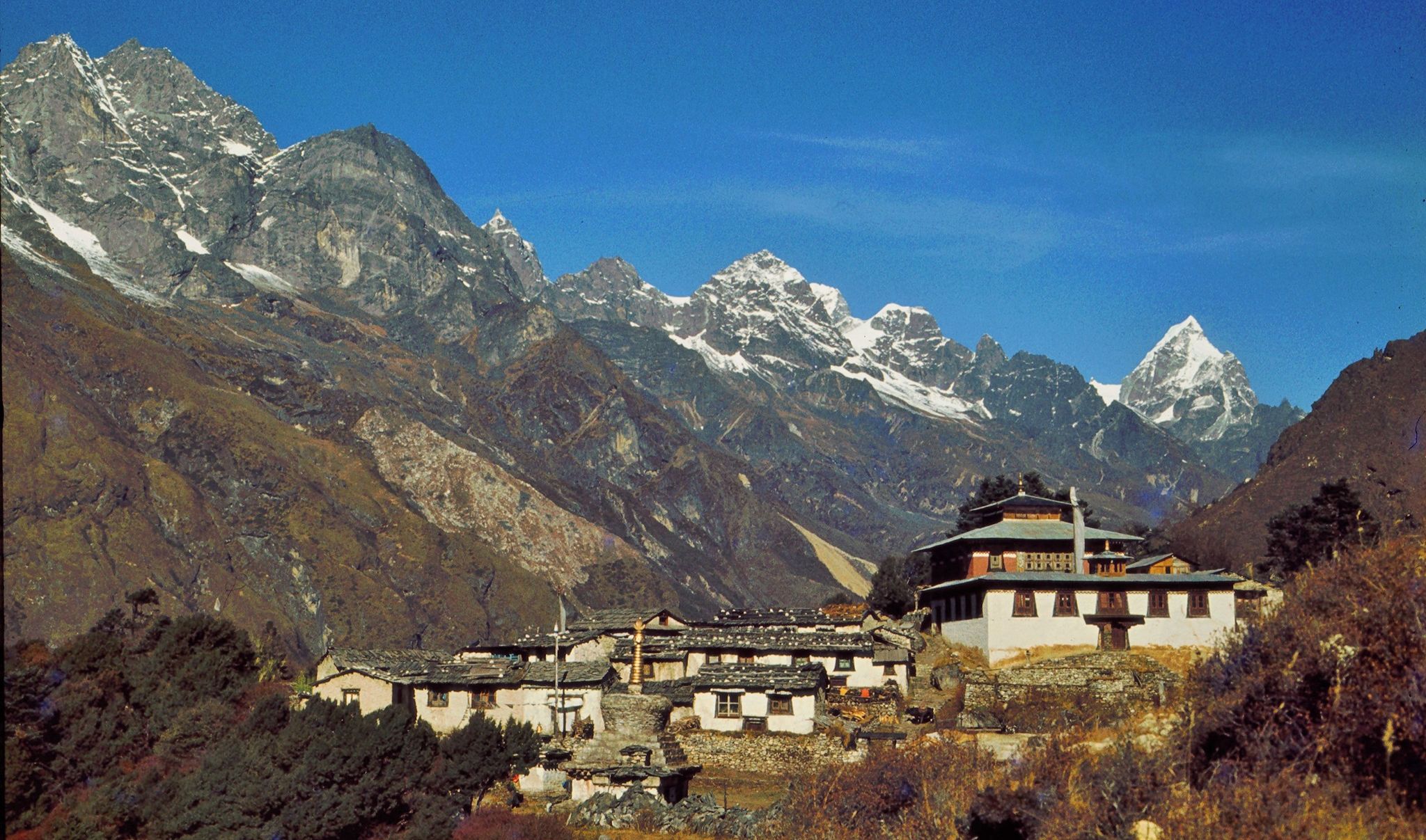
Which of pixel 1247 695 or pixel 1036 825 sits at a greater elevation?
pixel 1247 695

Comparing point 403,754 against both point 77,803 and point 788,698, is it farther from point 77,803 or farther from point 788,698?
point 788,698

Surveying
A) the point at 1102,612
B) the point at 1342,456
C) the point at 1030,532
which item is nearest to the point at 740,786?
the point at 1102,612

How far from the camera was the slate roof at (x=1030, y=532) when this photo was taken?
79.4m

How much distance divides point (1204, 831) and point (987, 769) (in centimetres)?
1357

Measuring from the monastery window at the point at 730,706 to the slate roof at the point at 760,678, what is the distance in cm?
64

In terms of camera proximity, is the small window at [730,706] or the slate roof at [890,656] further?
the slate roof at [890,656]

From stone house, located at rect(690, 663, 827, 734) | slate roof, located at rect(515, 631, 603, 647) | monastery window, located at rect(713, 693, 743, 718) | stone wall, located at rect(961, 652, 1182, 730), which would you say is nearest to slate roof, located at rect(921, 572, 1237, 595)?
stone wall, located at rect(961, 652, 1182, 730)

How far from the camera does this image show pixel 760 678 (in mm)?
64625

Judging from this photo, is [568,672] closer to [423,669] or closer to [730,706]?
[423,669]

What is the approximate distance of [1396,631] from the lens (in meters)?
28.2

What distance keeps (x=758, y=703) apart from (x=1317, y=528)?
156 ft

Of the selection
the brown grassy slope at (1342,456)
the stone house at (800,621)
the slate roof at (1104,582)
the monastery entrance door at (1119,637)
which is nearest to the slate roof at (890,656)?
the slate roof at (1104,582)

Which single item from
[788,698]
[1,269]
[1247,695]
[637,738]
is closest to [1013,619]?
[788,698]

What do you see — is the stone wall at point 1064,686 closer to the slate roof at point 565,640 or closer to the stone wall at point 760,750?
the stone wall at point 760,750
